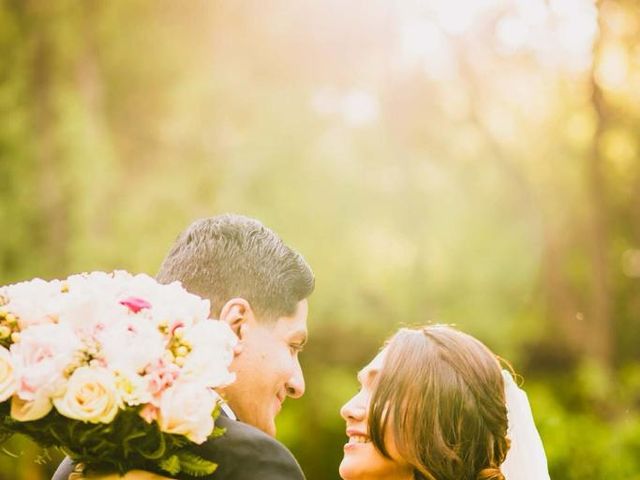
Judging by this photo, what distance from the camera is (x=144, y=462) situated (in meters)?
3.05

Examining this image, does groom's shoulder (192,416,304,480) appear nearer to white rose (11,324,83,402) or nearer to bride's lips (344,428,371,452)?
white rose (11,324,83,402)

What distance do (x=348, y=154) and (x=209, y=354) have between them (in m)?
12.0

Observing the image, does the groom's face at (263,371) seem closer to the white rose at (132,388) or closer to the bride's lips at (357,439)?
the bride's lips at (357,439)

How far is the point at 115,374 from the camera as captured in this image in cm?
293

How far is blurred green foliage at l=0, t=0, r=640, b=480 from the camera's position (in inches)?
560

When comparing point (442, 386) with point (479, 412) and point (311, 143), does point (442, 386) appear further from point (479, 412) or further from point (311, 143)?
point (311, 143)

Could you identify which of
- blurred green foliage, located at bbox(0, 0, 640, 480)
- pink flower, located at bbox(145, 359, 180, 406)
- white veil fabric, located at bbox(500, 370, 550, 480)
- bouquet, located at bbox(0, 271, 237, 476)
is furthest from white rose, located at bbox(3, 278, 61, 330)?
blurred green foliage, located at bbox(0, 0, 640, 480)

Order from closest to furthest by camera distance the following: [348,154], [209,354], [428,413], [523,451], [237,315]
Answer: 1. [209,354]
2. [237,315]
3. [428,413]
4. [523,451]
5. [348,154]

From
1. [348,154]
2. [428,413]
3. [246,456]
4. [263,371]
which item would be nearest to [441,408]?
[428,413]

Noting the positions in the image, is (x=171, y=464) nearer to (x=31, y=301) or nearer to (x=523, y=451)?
(x=31, y=301)

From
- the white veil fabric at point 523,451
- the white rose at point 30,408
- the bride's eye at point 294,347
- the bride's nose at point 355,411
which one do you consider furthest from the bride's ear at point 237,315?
the white veil fabric at point 523,451

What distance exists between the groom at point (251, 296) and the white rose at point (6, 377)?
0.85m

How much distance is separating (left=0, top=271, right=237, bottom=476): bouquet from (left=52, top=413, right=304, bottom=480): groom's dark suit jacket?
0.07 metres

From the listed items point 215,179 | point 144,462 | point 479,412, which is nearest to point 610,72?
point 215,179
